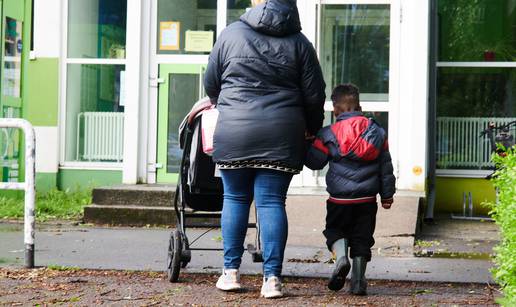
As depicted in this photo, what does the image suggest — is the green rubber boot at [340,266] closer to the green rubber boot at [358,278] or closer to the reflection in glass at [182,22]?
the green rubber boot at [358,278]

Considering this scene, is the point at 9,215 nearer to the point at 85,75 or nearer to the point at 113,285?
the point at 85,75

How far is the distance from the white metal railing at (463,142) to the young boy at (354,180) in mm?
5965

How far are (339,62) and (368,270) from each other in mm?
4491

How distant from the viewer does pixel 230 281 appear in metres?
6.07

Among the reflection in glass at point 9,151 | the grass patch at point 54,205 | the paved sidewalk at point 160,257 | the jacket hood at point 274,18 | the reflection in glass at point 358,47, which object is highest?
the reflection in glass at point 358,47

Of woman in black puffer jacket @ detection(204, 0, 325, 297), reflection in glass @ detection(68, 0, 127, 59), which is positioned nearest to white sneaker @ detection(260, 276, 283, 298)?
woman in black puffer jacket @ detection(204, 0, 325, 297)

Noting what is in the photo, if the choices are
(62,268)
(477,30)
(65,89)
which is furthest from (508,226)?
(65,89)

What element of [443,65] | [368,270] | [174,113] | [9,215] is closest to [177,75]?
[174,113]

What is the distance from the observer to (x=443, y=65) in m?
12.2

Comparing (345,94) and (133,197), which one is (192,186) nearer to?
(345,94)

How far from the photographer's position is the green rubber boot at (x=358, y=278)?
6.13 m

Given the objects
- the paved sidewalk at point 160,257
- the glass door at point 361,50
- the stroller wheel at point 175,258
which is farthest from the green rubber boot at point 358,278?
the glass door at point 361,50

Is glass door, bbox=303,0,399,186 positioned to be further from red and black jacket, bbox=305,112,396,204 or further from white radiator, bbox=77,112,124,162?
red and black jacket, bbox=305,112,396,204

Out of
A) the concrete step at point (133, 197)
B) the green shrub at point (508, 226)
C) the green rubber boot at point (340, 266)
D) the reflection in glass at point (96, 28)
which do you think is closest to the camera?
the green shrub at point (508, 226)
